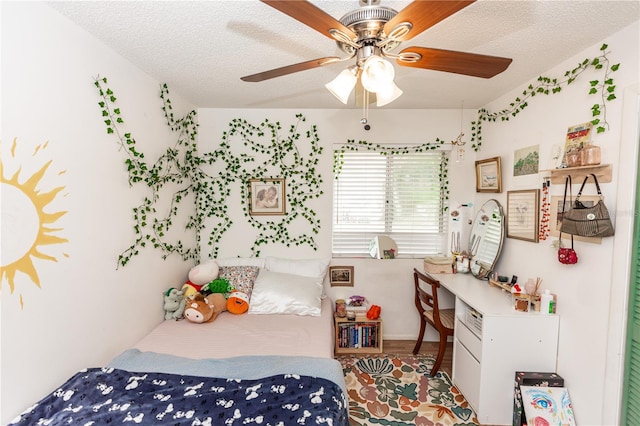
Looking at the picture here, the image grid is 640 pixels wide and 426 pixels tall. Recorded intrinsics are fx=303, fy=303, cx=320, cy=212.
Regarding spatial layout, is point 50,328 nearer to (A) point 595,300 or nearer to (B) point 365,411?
(B) point 365,411

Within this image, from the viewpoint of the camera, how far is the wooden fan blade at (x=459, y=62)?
121 cm

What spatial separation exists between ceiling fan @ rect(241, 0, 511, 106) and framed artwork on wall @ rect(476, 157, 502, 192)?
5.30 ft

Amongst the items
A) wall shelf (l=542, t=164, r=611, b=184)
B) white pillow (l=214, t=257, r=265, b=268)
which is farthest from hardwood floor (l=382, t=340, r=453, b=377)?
wall shelf (l=542, t=164, r=611, b=184)

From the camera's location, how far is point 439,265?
9.82 feet

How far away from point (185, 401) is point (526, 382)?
6.82ft

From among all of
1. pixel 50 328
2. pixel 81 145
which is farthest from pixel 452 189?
pixel 50 328

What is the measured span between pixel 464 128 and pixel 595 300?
1994 mm

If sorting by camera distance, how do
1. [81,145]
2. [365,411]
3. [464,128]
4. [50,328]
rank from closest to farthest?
[50,328], [81,145], [365,411], [464,128]

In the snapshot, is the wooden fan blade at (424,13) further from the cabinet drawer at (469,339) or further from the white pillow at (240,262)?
the white pillow at (240,262)

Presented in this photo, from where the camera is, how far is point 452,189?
128 inches

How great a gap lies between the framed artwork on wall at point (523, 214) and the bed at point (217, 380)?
1.74m

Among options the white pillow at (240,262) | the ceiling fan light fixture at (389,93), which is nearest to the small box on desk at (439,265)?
the white pillow at (240,262)

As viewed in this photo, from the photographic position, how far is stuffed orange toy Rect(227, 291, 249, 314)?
2.74m

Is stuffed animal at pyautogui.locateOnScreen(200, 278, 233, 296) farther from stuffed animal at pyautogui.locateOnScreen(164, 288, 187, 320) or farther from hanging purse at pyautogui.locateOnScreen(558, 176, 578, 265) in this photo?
hanging purse at pyautogui.locateOnScreen(558, 176, 578, 265)
